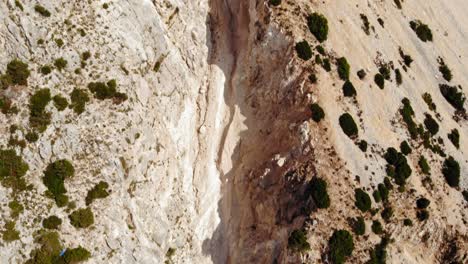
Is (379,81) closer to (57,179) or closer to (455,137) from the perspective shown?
(455,137)

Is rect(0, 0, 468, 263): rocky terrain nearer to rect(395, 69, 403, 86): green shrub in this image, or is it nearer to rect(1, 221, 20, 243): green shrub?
rect(1, 221, 20, 243): green shrub

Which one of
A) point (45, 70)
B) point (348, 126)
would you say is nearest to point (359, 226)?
point (348, 126)

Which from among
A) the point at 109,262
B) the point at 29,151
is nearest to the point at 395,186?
the point at 109,262

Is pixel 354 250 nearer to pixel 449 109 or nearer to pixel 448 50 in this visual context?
pixel 449 109

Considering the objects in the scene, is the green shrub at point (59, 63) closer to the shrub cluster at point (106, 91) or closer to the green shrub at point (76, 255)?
the shrub cluster at point (106, 91)

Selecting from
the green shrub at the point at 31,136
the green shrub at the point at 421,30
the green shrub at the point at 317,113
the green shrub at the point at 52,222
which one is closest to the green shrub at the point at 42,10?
the green shrub at the point at 31,136
